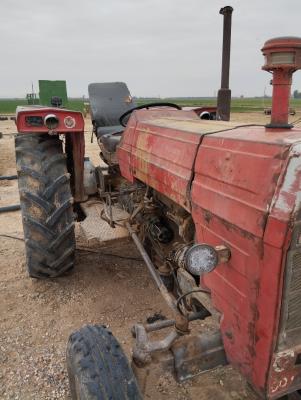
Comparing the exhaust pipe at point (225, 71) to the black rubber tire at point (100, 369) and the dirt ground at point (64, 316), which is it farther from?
the black rubber tire at point (100, 369)

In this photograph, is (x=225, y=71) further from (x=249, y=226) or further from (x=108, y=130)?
(x=249, y=226)

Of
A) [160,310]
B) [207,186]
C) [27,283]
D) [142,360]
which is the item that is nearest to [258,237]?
[207,186]

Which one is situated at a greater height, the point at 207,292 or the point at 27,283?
the point at 207,292

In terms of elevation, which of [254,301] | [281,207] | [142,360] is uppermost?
[281,207]

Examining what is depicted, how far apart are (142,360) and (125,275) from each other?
1932 mm

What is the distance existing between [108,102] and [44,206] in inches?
77.2

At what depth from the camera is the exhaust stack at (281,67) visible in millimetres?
1355

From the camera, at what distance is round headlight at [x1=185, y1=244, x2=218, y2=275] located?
4.37 ft

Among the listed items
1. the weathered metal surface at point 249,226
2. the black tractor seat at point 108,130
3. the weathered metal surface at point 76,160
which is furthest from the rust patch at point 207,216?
the black tractor seat at point 108,130

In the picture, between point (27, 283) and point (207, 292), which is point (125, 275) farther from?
point (207, 292)

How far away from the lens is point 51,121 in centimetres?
295

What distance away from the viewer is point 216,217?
1.49 metres

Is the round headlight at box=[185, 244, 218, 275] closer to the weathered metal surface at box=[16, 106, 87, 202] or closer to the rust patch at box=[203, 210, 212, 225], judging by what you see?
the rust patch at box=[203, 210, 212, 225]

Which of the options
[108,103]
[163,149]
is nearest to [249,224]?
[163,149]
